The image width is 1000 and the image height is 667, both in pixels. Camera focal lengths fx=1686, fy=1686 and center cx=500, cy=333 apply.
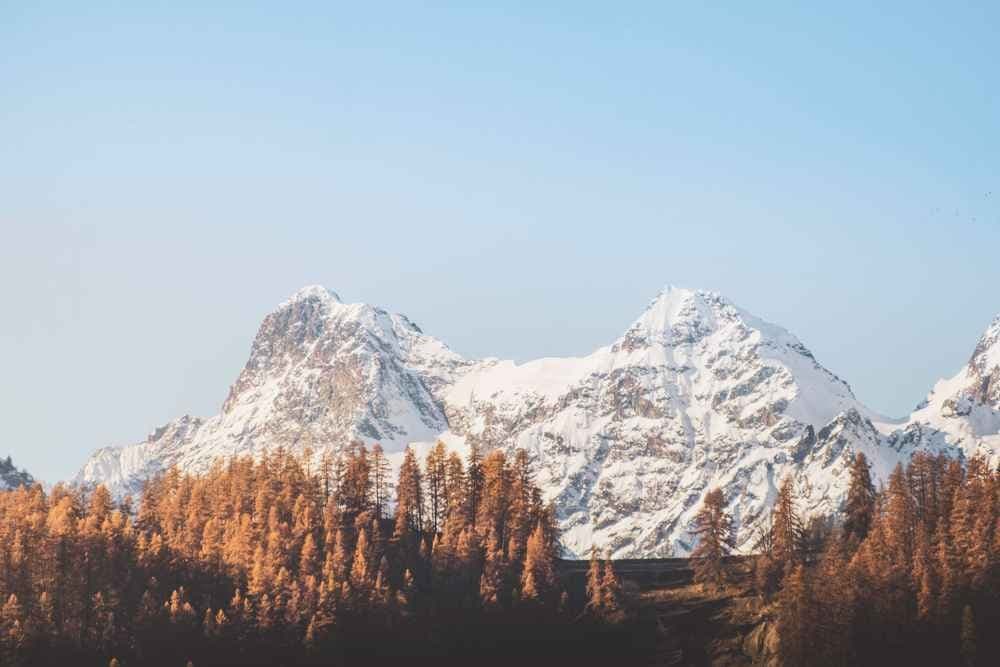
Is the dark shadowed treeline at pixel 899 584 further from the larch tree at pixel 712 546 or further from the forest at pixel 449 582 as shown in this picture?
the larch tree at pixel 712 546

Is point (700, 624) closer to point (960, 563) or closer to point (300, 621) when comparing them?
point (960, 563)

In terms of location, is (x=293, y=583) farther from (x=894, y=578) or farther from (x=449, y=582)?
(x=894, y=578)

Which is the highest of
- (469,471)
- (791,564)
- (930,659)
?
(469,471)

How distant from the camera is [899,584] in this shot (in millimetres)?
163625

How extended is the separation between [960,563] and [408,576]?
5646 centimetres

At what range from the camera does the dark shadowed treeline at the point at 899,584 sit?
15738 centimetres

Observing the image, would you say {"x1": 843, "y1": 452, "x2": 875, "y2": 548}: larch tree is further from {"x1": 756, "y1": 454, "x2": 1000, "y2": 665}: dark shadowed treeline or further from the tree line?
{"x1": 756, "y1": 454, "x2": 1000, "y2": 665}: dark shadowed treeline

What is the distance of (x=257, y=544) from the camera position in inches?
7229

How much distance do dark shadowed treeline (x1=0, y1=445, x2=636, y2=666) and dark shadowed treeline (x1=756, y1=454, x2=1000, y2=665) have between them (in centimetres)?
2141

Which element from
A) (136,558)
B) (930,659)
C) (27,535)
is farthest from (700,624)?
(27,535)

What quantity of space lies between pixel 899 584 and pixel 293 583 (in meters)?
60.5

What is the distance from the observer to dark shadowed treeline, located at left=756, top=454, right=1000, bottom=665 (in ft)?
516

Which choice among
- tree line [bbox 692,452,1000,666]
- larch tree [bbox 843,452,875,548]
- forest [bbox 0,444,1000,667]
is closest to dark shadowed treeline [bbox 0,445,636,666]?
forest [bbox 0,444,1000,667]

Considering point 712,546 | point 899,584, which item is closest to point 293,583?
point 712,546
